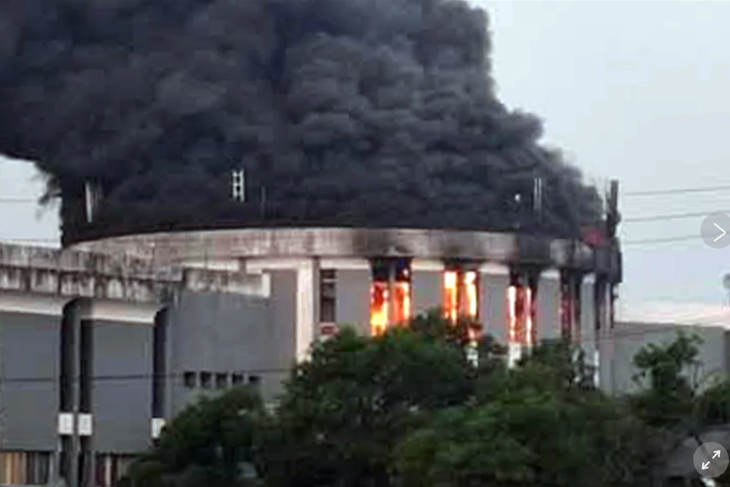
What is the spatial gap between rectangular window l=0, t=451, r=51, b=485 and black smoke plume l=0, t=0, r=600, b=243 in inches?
475

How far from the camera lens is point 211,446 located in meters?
48.2

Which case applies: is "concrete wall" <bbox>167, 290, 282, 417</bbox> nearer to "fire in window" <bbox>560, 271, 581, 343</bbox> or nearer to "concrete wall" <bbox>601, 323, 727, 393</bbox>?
"fire in window" <bbox>560, 271, 581, 343</bbox>

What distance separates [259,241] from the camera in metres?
58.9

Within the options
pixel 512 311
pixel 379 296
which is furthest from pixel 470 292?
pixel 379 296

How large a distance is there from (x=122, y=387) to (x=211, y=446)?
5670mm

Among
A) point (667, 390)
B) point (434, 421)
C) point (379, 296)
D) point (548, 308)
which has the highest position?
point (379, 296)

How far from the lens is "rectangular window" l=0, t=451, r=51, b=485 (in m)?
49.0

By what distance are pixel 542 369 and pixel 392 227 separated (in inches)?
616

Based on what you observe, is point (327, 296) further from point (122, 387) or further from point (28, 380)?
point (28, 380)

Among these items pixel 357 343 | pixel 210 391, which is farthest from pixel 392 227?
pixel 357 343

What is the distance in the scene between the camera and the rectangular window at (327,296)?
193 feet

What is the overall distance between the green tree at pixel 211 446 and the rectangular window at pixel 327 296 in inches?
407

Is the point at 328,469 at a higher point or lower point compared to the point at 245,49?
lower

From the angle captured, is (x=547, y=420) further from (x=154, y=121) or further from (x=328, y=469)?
(x=154, y=121)
